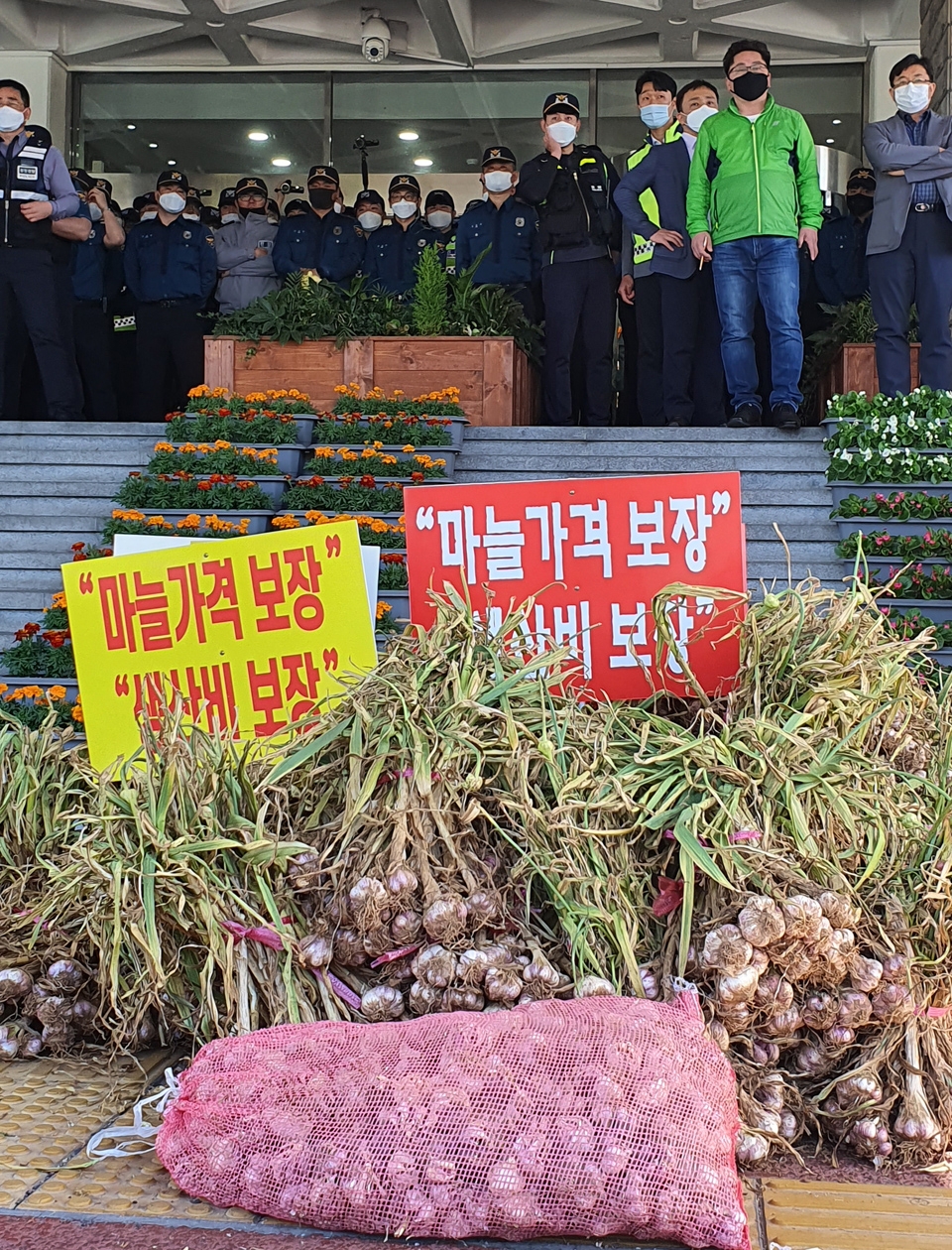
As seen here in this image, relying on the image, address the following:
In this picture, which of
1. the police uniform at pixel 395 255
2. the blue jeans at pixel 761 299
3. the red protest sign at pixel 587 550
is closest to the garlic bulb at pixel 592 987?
the red protest sign at pixel 587 550

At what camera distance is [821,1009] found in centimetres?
178

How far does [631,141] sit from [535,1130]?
14.0 metres

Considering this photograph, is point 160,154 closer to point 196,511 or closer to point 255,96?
point 255,96

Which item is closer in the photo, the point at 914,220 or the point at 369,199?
the point at 914,220

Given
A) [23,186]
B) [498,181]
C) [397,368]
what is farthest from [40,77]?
[397,368]

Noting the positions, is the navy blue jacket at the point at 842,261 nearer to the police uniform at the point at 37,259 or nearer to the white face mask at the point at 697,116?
the white face mask at the point at 697,116

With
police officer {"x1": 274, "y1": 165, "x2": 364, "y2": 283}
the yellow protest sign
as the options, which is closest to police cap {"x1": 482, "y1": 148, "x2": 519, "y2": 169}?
police officer {"x1": 274, "y1": 165, "x2": 364, "y2": 283}

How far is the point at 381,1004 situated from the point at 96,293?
988 cm

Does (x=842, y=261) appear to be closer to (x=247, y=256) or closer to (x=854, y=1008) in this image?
(x=247, y=256)

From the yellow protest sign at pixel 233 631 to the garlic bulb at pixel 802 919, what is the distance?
127 cm

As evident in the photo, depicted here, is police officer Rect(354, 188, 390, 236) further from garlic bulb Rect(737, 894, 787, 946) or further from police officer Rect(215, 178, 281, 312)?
garlic bulb Rect(737, 894, 787, 946)

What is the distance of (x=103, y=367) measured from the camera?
1105 centimetres

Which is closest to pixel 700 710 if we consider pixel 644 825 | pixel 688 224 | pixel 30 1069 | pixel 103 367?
pixel 644 825

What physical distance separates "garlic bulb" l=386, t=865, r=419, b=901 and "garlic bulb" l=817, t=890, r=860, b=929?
547mm
